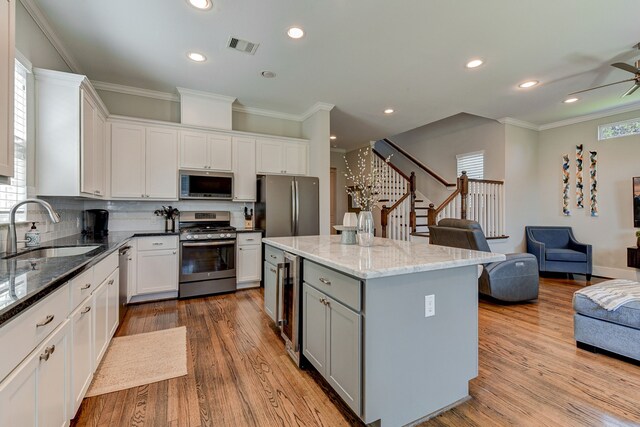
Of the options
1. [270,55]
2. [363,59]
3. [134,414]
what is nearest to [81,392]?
[134,414]

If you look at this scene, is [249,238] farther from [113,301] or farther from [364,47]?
[364,47]

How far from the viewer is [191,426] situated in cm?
165

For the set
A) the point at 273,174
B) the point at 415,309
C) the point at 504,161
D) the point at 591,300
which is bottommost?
the point at 591,300

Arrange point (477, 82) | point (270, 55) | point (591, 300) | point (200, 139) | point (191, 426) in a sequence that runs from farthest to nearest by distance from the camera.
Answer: point (200, 139) → point (477, 82) → point (270, 55) → point (591, 300) → point (191, 426)

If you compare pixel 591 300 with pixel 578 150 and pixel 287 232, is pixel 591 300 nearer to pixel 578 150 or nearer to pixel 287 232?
pixel 287 232

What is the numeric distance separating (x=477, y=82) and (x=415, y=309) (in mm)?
3598

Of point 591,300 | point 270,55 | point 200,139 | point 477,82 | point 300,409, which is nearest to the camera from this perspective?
point 300,409

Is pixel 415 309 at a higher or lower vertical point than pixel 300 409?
higher

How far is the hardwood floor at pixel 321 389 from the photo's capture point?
67.1 inches

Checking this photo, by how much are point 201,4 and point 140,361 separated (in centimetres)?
300

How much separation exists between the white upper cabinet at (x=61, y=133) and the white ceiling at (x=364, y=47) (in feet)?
2.00

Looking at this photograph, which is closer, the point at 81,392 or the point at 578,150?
the point at 81,392

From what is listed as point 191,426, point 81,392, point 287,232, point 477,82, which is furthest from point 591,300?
point 81,392

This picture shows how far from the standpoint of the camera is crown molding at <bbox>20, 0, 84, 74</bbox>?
243 cm
